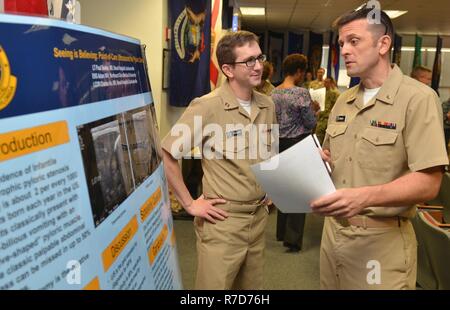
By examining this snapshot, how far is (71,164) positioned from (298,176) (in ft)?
2.62

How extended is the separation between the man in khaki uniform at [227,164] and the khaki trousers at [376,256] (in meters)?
0.40

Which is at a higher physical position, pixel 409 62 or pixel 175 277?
pixel 409 62

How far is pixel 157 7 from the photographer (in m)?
3.75

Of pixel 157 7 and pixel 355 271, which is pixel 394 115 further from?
pixel 157 7

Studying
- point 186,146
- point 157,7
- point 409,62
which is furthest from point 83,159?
point 409,62

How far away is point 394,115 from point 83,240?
1153 millimetres

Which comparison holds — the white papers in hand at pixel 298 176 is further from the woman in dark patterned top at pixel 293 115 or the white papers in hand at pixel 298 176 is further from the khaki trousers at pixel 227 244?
the woman in dark patterned top at pixel 293 115

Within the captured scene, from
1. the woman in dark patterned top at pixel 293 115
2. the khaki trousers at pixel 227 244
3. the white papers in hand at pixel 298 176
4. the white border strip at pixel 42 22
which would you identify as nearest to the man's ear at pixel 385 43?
the white papers in hand at pixel 298 176

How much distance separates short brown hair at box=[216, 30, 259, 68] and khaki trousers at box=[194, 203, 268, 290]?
0.64 meters

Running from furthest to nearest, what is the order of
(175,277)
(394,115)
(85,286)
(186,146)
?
(186,146) → (394,115) → (175,277) → (85,286)

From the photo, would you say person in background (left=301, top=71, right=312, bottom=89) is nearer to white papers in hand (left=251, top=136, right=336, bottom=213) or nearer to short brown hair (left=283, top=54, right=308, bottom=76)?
short brown hair (left=283, top=54, right=308, bottom=76)

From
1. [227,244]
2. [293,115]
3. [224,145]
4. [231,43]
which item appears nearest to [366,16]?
[231,43]

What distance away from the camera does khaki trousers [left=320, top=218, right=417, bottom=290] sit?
152 cm
